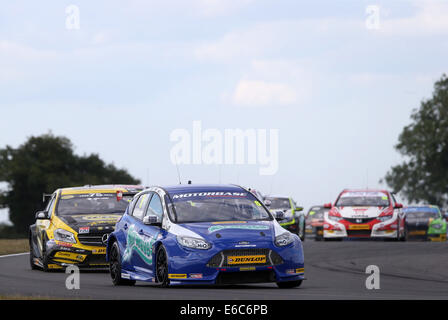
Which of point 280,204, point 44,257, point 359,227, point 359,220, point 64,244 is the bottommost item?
point 359,227

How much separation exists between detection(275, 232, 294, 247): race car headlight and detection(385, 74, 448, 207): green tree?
3171 inches

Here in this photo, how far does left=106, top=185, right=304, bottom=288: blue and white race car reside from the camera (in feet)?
48.4

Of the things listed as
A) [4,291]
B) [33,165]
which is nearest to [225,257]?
[4,291]

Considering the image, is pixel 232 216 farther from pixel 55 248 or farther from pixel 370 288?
pixel 55 248

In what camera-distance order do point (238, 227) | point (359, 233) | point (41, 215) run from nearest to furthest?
point (238, 227)
point (41, 215)
point (359, 233)

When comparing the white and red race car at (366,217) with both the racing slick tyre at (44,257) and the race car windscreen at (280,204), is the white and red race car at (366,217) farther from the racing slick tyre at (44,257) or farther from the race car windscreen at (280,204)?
the racing slick tyre at (44,257)

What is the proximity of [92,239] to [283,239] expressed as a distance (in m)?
5.75

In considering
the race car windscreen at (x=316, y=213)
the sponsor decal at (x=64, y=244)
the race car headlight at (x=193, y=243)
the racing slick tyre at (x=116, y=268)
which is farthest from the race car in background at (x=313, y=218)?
the race car headlight at (x=193, y=243)

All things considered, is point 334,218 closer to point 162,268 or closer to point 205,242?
point 162,268

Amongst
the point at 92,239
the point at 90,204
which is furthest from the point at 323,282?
the point at 90,204

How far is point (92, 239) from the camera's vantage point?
65.5 ft

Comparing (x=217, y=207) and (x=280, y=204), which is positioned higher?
(x=217, y=207)

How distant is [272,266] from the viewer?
14883mm

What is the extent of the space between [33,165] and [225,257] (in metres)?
88.8
